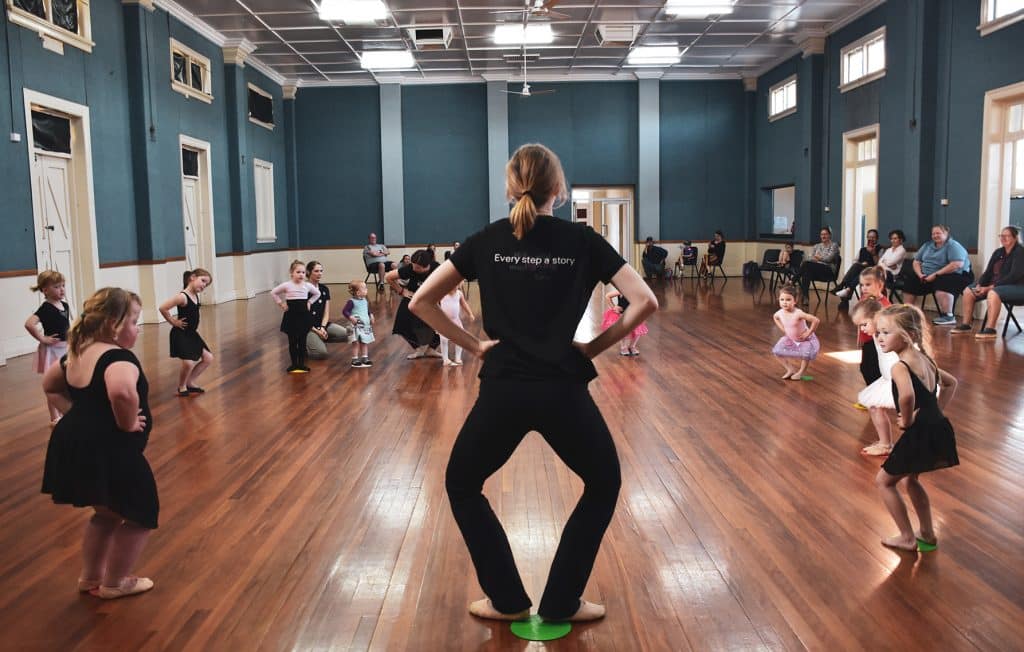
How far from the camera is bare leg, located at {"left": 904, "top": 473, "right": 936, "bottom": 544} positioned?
3277 mm

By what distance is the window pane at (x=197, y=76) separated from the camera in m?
13.8

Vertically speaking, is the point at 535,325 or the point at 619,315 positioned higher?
the point at 535,325

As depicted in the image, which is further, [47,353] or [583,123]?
[583,123]

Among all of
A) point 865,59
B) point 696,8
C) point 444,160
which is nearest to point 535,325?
point 696,8

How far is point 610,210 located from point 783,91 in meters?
4.57

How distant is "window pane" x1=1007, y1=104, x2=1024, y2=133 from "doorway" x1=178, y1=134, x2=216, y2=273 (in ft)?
36.9

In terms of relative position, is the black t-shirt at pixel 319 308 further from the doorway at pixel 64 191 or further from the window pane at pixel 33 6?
the window pane at pixel 33 6

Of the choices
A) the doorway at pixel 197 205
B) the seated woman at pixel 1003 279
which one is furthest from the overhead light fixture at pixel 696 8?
the doorway at pixel 197 205

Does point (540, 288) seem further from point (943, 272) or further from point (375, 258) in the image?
point (375, 258)

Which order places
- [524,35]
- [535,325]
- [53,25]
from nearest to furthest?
1. [535,325]
2. [53,25]
3. [524,35]

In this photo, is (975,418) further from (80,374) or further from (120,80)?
(120,80)

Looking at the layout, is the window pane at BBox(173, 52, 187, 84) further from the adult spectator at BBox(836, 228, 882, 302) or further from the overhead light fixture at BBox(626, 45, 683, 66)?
the adult spectator at BBox(836, 228, 882, 302)

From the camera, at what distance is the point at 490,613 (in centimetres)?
273

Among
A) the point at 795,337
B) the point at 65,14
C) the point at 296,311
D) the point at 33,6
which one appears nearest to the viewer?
the point at 795,337
